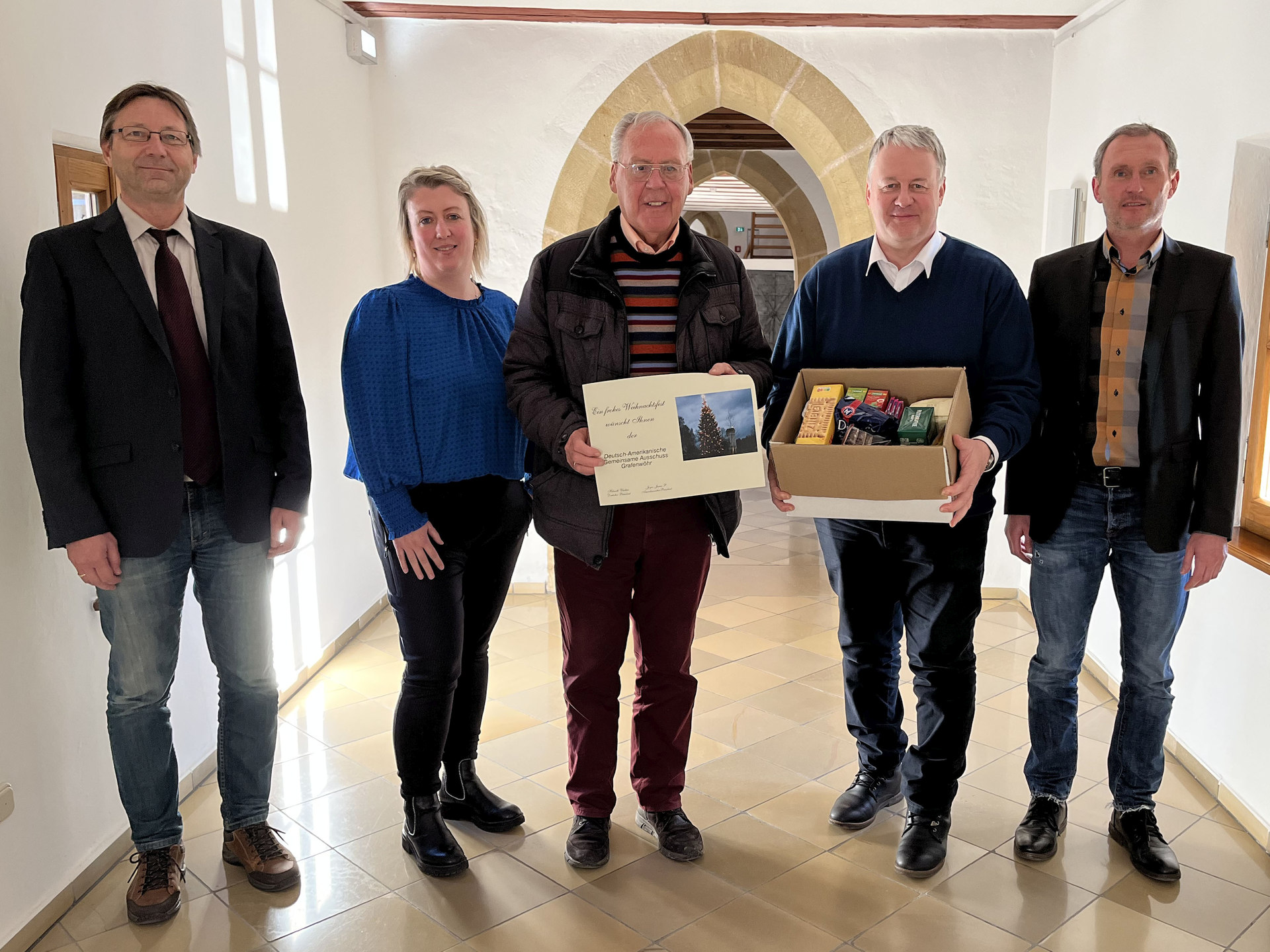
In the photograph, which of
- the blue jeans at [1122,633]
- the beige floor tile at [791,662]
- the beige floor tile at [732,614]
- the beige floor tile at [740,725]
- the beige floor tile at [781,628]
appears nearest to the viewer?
the blue jeans at [1122,633]

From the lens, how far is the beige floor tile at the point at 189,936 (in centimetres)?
228

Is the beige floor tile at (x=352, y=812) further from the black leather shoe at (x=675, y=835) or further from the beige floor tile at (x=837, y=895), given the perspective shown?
the beige floor tile at (x=837, y=895)

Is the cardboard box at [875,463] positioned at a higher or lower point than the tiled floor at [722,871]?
higher

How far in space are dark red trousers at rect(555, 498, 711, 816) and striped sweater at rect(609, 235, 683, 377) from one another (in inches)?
13.3

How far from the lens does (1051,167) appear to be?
4934 millimetres

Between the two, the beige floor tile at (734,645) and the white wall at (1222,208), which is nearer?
the white wall at (1222,208)

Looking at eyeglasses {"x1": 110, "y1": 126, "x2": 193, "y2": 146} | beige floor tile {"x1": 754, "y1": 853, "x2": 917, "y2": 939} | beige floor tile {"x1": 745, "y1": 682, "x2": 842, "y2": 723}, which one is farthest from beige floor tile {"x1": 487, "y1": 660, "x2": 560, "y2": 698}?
eyeglasses {"x1": 110, "y1": 126, "x2": 193, "y2": 146}

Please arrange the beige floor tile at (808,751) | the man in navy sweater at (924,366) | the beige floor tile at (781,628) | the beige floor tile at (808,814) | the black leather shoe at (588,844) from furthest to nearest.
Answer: the beige floor tile at (781,628)
the beige floor tile at (808,751)
the beige floor tile at (808,814)
the black leather shoe at (588,844)
the man in navy sweater at (924,366)

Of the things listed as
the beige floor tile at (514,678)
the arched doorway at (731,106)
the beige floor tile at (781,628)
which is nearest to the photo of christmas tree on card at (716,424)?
the beige floor tile at (514,678)

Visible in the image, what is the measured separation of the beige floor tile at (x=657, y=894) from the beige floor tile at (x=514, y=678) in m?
1.40

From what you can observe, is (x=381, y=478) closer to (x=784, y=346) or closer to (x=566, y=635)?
(x=566, y=635)

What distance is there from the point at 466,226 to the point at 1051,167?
142 inches

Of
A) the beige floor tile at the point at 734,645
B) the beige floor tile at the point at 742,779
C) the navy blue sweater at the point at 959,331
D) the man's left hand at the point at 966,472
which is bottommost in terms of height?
the beige floor tile at the point at 734,645

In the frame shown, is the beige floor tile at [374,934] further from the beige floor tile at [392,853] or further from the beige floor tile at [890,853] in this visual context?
the beige floor tile at [890,853]
